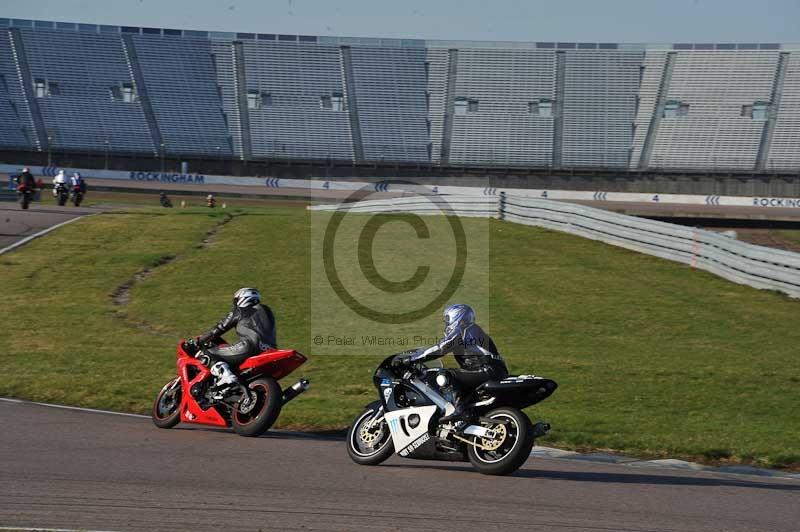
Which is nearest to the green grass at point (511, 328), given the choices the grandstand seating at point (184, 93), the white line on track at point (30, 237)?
the white line on track at point (30, 237)

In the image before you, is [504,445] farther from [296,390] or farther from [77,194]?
[77,194]

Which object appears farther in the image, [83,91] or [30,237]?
[83,91]

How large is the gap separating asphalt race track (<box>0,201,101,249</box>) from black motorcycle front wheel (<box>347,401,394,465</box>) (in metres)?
21.4

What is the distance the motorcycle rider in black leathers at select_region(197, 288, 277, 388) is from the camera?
11.2 meters

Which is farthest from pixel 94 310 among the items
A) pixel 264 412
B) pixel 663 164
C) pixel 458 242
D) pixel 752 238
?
pixel 663 164

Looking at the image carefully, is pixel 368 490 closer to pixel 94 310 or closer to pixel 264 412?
pixel 264 412

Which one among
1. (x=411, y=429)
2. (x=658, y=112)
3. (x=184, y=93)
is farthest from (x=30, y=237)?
(x=658, y=112)

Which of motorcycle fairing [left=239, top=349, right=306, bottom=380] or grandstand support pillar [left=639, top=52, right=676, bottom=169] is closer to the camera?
motorcycle fairing [left=239, top=349, right=306, bottom=380]

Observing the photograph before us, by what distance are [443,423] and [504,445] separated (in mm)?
737

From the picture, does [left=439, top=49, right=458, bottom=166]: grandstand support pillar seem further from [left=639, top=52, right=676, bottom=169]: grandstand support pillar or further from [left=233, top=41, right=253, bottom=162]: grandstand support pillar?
[left=233, top=41, right=253, bottom=162]: grandstand support pillar

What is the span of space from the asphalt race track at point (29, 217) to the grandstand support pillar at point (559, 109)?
35.1m

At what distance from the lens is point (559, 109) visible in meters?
68.9

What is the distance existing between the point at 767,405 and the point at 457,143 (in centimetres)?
5497

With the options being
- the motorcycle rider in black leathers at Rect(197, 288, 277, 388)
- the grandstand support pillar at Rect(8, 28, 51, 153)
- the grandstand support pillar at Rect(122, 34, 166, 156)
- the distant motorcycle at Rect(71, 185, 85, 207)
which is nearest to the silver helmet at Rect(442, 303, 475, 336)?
the motorcycle rider in black leathers at Rect(197, 288, 277, 388)
